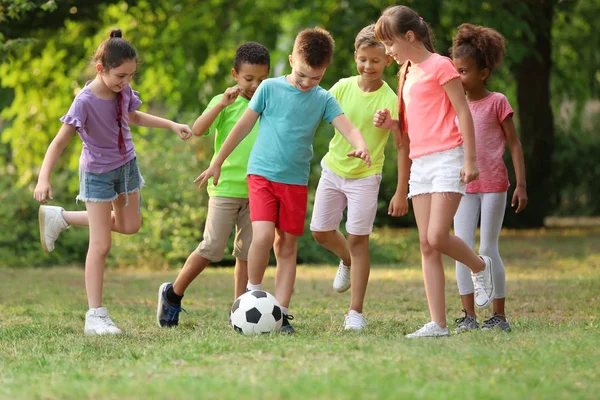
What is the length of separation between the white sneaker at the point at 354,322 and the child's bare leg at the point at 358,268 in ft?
0.13

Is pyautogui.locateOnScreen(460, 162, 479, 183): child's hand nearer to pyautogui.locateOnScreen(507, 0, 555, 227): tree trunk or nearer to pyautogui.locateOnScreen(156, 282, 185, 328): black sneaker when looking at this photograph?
pyautogui.locateOnScreen(156, 282, 185, 328): black sneaker

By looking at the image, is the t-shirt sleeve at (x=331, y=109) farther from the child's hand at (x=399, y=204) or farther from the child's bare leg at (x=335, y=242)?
the child's bare leg at (x=335, y=242)

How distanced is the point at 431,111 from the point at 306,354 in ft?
5.29

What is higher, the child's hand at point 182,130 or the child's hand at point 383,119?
the child's hand at point 383,119

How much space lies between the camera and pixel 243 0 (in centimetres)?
1648

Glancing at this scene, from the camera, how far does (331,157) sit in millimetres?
6211

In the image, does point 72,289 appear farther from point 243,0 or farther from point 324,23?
point 243,0

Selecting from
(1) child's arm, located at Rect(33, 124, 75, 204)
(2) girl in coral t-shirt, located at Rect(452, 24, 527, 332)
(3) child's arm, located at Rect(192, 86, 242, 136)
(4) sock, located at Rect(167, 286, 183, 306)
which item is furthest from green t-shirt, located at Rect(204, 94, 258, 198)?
(2) girl in coral t-shirt, located at Rect(452, 24, 527, 332)

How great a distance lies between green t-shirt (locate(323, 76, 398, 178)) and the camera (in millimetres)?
6059

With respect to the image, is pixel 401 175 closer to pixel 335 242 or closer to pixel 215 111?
pixel 335 242

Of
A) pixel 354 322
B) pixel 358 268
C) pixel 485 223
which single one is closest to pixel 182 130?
pixel 358 268

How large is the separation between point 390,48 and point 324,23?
348 inches

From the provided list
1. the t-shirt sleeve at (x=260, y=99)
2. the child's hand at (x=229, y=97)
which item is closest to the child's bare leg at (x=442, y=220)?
the t-shirt sleeve at (x=260, y=99)

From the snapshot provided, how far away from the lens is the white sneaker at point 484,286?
5.67 m
